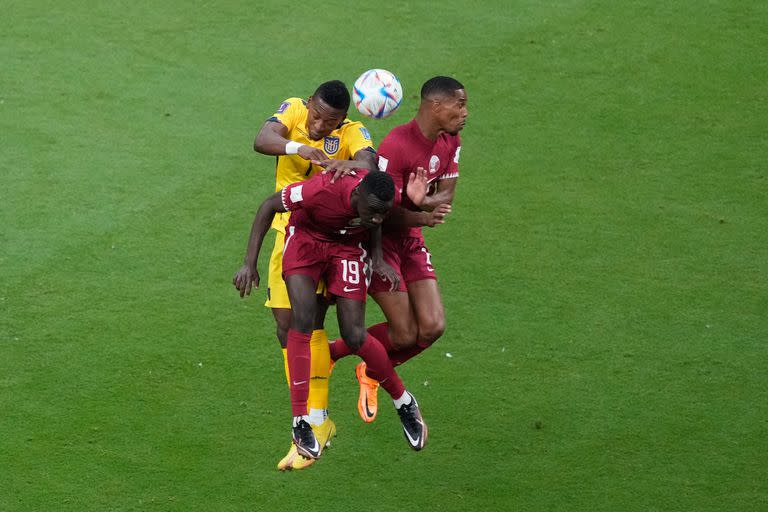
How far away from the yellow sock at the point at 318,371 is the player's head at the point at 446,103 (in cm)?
175

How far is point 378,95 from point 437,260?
11.5 ft

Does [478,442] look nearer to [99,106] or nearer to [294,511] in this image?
[294,511]

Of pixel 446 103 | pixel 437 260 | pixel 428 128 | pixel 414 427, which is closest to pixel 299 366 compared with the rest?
pixel 414 427

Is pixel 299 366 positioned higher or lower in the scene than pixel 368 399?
higher

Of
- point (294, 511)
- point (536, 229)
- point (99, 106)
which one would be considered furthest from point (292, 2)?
point (294, 511)

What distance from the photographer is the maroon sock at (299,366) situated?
26.9 ft

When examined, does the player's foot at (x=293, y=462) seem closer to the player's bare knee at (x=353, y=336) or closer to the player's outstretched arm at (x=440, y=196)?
the player's bare knee at (x=353, y=336)

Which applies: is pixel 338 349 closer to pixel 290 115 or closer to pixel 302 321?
pixel 302 321

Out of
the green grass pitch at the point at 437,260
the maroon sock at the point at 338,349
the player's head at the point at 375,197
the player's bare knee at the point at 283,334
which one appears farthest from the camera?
the green grass pitch at the point at 437,260

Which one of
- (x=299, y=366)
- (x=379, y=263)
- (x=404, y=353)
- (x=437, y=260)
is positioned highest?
(x=379, y=263)

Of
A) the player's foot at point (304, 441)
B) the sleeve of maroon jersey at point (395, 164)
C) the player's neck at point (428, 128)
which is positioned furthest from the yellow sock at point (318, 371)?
the player's neck at point (428, 128)

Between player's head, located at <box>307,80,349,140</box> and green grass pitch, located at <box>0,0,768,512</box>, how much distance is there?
8.73 feet

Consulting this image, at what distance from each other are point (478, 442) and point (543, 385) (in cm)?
86

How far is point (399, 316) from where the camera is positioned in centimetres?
872
